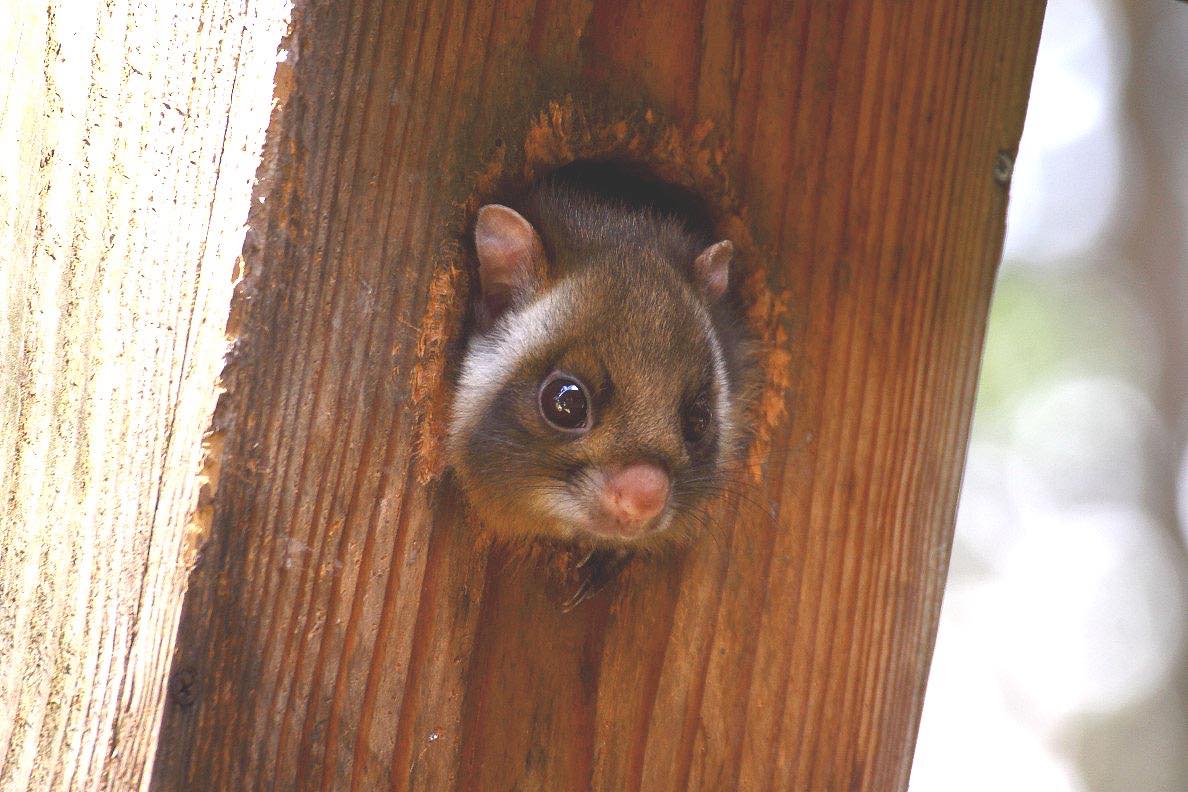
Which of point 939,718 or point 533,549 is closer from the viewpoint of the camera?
point 533,549

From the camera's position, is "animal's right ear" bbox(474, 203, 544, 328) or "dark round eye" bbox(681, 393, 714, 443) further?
"dark round eye" bbox(681, 393, 714, 443)

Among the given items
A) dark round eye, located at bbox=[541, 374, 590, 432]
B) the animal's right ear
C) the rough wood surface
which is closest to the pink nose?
dark round eye, located at bbox=[541, 374, 590, 432]

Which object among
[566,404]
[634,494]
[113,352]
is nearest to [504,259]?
[566,404]

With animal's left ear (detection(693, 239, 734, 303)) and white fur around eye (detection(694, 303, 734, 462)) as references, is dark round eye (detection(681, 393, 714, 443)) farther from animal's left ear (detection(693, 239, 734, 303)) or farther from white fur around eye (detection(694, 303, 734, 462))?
animal's left ear (detection(693, 239, 734, 303))

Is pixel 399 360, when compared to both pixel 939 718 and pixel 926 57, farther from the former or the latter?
pixel 939 718

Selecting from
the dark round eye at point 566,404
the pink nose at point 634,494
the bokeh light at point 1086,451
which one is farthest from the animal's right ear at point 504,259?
the bokeh light at point 1086,451

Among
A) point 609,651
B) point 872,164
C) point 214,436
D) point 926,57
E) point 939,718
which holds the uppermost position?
point 926,57

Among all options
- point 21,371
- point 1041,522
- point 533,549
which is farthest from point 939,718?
point 21,371
